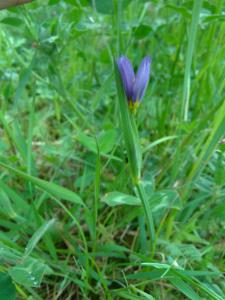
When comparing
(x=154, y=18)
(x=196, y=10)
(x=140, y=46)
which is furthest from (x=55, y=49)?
(x=154, y=18)

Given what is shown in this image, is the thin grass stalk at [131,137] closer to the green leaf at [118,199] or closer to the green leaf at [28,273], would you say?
the green leaf at [118,199]

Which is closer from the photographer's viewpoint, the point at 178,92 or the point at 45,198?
the point at 45,198

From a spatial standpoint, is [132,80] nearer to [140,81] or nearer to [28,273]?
[140,81]

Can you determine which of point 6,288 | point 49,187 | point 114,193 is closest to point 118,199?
point 114,193

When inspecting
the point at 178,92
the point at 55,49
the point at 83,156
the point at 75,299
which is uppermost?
the point at 55,49

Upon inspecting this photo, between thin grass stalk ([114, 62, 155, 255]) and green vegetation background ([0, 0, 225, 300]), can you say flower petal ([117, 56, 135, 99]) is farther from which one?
green vegetation background ([0, 0, 225, 300])

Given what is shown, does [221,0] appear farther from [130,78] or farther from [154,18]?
[154,18]
